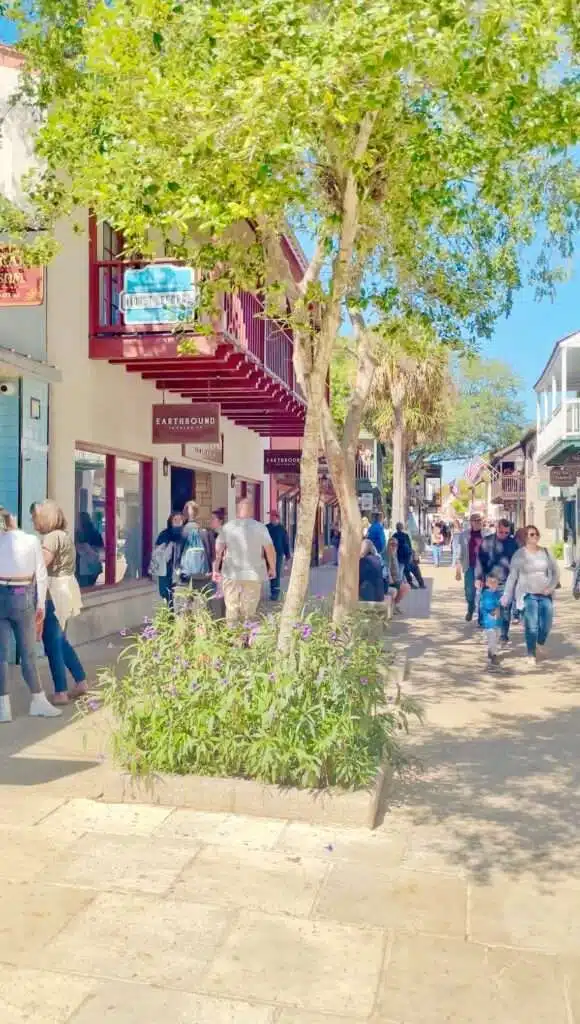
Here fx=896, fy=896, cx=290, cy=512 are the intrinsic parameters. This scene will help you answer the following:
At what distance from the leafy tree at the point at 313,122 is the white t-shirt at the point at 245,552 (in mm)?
1435

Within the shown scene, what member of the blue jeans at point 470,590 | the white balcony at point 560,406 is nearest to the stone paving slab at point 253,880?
the blue jeans at point 470,590

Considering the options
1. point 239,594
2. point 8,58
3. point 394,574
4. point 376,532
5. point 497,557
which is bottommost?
point 394,574

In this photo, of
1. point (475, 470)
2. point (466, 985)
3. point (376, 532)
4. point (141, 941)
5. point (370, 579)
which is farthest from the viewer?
point (475, 470)

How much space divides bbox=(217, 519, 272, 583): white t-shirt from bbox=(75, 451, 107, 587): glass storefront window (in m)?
3.12

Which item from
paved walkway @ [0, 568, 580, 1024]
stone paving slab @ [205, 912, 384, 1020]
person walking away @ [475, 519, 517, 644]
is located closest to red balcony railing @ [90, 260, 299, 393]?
person walking away @ [475, 519, 517, 644]

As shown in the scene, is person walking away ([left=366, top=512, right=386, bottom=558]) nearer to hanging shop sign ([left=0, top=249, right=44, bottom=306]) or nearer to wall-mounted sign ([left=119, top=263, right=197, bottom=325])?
wall-mounted sign ([left=119, top=263, right=197, bottom=325])

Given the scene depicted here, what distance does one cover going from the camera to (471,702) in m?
8.05

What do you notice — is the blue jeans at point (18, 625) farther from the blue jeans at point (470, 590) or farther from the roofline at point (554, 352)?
the roofline at point (554, 352)

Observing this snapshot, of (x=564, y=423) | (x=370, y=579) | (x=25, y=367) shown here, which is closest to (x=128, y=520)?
(x=370, y=579)

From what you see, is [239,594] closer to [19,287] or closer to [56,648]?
[56,648]

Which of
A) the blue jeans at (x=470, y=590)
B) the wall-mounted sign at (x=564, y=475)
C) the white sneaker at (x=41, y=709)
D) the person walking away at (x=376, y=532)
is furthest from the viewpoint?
the wall-mounted sign at (x=564, y=475)

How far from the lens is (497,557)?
1038 centimetres

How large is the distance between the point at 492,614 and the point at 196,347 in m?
4.33

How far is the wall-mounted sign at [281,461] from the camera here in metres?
21.5
